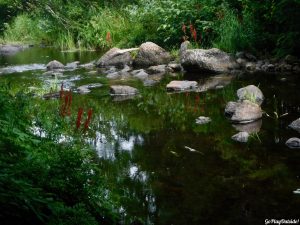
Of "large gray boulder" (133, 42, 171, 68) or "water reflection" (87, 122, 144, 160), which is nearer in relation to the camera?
"water reflection" (87, 122, 144, 160)

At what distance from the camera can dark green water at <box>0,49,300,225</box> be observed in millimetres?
3695

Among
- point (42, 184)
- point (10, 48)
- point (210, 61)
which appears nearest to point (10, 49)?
point (10, 48)

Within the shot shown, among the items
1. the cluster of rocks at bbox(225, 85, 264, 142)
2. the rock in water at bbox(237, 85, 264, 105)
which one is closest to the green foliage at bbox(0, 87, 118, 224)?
the cluster of rocks at bbox(225, 85, 264, 142)

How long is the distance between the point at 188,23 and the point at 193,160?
8.46 meters

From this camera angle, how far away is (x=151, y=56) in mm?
12141

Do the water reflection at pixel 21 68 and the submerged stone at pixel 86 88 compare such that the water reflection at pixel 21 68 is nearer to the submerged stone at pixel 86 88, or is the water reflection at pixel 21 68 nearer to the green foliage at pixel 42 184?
the submerged stone at pixel 86 88

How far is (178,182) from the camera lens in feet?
14.0

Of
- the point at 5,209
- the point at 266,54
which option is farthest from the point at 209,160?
the point at 266,54

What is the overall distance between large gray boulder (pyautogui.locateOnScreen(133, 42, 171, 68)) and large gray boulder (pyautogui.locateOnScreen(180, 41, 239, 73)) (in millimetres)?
1462

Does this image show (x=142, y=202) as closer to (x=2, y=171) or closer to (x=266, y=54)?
(x=2, y=171)

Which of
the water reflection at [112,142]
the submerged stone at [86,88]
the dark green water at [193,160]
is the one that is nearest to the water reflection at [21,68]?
the submerged stone at [86,88]

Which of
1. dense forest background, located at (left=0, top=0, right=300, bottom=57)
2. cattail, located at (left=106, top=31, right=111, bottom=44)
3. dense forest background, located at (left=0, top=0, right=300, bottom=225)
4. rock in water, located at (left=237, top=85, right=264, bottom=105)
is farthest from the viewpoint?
cattail, located at (left=106, top=31, right=111, bottom=44)

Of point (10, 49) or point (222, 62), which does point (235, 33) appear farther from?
point (10, 49)

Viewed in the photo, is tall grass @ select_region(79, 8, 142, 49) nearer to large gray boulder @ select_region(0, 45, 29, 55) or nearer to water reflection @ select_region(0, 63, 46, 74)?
water reflection @ select_region(0, 63, 46, 74)
